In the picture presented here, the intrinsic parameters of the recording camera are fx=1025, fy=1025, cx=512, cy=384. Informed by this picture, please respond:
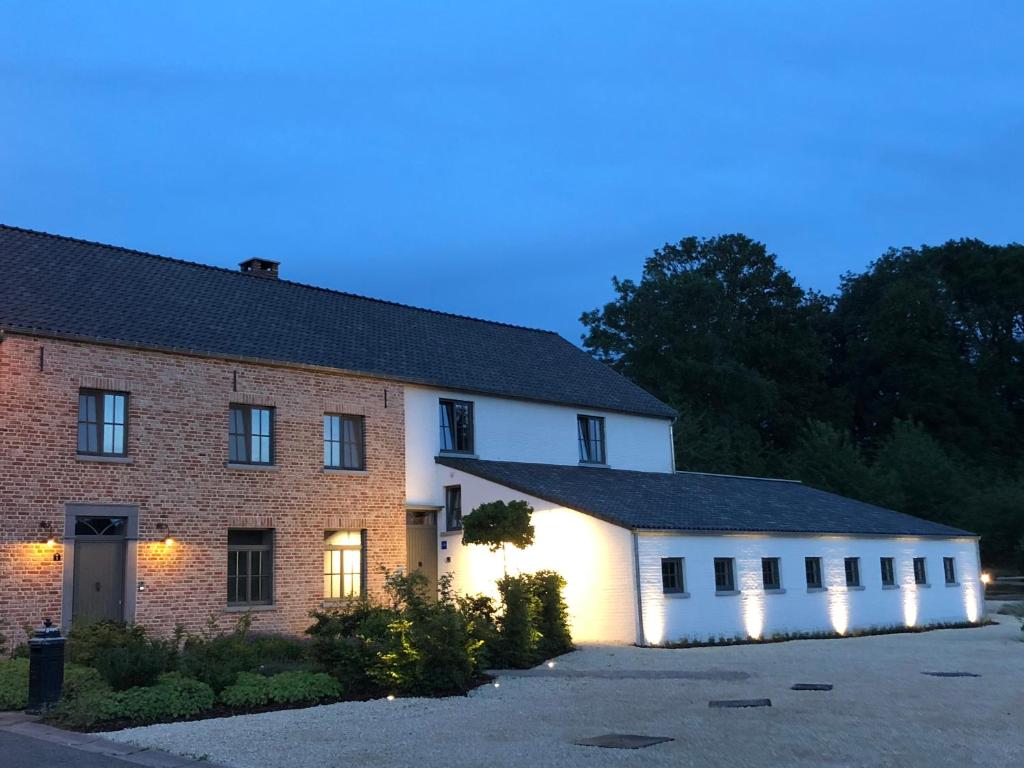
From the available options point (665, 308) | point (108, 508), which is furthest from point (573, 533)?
point (665, 308)

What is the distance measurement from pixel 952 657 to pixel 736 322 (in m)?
39.4

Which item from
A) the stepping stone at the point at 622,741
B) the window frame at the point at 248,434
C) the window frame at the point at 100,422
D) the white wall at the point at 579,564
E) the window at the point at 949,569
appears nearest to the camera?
the stepping stone at the point at 622,741

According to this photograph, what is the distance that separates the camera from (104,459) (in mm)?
18719

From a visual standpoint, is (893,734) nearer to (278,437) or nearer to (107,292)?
(278,437)

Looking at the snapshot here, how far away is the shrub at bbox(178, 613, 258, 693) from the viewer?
508 inches

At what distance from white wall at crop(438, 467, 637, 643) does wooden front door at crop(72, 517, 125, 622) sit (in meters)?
7.11

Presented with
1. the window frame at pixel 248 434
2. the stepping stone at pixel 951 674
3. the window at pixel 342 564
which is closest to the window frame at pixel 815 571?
the stepping stone at pixel 951 674

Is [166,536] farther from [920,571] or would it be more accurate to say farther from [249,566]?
[920,571]

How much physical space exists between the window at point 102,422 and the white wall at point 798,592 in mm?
10429

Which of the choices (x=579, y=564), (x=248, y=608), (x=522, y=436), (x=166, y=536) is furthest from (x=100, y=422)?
(x=522, y=436)

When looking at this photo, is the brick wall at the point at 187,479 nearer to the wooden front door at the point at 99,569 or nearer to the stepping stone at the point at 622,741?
the wooden front door at the point at 99,569

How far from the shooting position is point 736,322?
185ft

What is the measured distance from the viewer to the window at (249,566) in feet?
66.9

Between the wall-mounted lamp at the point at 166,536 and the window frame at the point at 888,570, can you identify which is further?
the window frame at the point at 888,570
